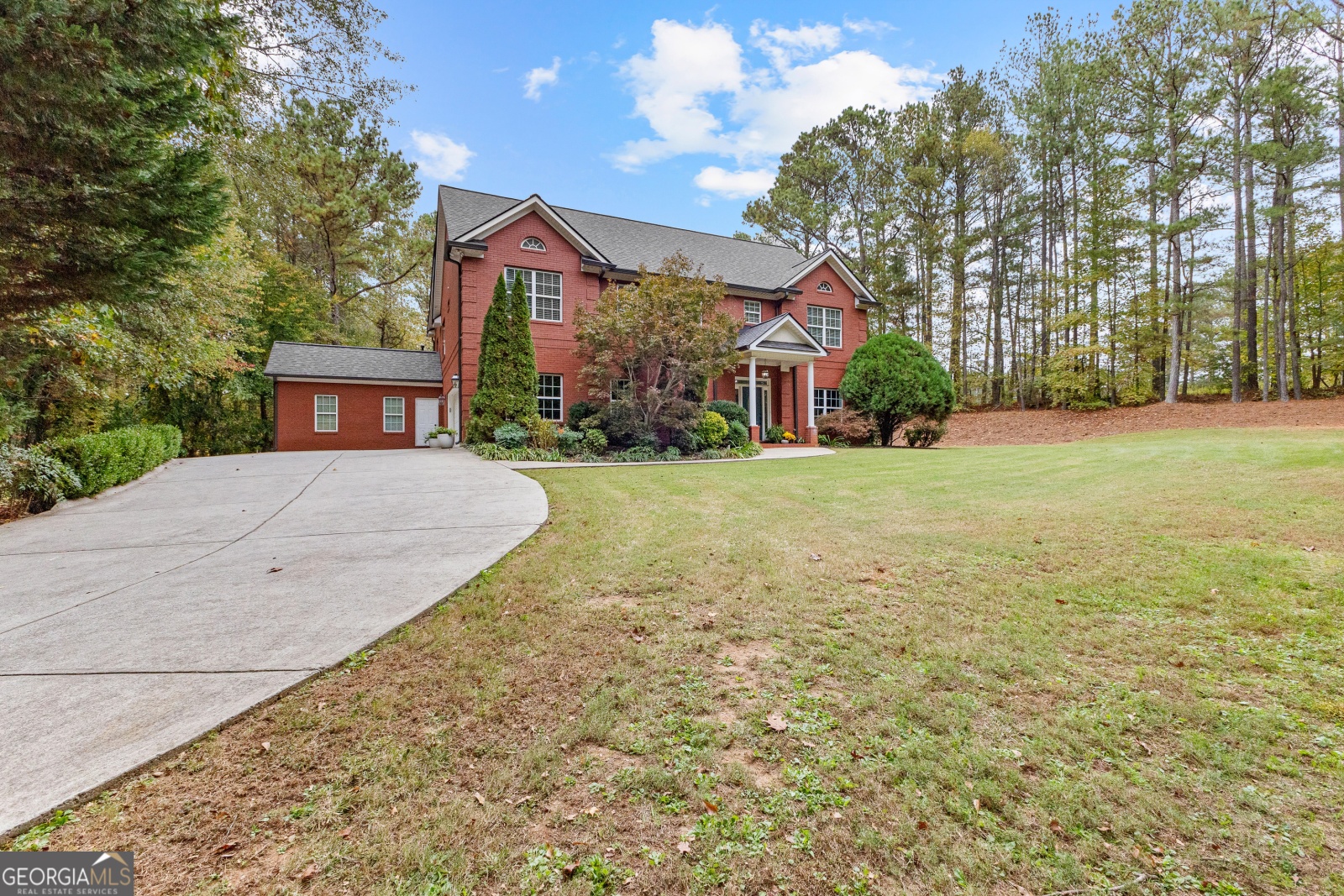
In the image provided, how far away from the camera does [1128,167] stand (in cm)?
A: 2097

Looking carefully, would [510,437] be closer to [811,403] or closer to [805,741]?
[811,403]

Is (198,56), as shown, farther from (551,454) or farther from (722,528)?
(551,454)

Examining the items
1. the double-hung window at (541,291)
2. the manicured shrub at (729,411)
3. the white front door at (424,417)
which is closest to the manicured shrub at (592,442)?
the manicured shrub at (729,411)

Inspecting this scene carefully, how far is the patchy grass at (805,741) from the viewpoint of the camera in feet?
5.31

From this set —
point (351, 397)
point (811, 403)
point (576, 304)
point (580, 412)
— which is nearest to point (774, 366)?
point (811, 403)

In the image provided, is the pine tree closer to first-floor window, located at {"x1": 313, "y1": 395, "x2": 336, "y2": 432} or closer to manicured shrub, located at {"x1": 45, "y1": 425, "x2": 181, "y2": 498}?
manicured shrub, located at {"x1": 45, "y1": 425, "x2": 181, "y2": 498}

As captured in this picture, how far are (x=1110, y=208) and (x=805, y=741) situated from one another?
92.9 ft

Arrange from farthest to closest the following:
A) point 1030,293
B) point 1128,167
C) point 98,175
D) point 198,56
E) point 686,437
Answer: point 1030,293, point 1128,167, point 686,437, point 198,56, point 98,175

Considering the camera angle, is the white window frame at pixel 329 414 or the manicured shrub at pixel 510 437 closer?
the manicured shrub at pixel 510 437

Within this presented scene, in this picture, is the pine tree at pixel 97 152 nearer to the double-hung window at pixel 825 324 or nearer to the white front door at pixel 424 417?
the white front door at pixel 424 417

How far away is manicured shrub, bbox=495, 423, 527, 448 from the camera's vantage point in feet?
44.5

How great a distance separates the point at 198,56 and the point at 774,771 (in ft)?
18.1

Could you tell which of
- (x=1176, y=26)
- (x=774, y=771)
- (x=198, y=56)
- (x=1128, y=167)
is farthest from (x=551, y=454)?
(x=1176, y=26)

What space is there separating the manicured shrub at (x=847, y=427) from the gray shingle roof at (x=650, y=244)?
18.1ft
